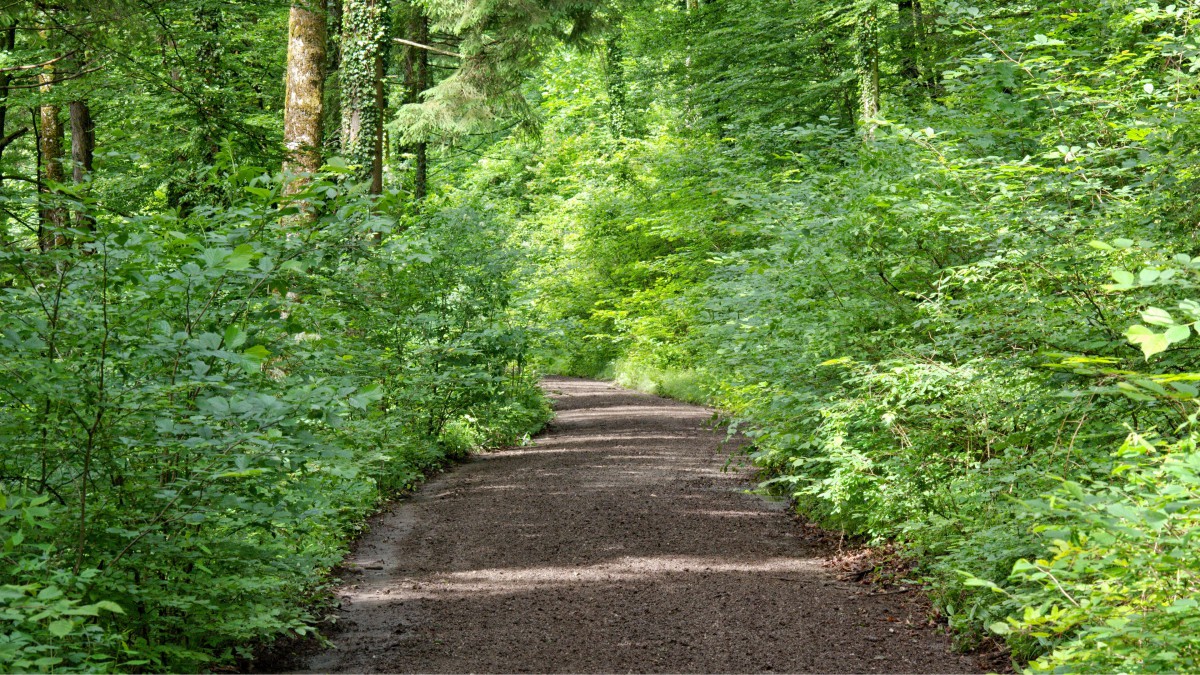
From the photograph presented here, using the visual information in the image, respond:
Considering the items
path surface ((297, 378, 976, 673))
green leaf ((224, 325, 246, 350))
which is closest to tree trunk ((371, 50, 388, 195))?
path surface ((297, 378, 976, 673))

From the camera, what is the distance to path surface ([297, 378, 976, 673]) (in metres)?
4.76

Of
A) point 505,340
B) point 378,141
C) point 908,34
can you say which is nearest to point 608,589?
point 505,340

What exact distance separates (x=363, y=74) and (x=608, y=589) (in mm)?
7809

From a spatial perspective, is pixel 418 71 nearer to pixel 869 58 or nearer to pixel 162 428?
pixel 869 58

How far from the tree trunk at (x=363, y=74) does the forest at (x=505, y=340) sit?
0.05 m

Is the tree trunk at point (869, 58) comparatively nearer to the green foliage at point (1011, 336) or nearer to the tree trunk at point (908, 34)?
the tree trunk at point (908, 34)

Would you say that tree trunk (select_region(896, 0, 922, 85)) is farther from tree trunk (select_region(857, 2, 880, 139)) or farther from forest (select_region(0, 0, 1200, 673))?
forest (select_region(0, 0, 1200, 673))

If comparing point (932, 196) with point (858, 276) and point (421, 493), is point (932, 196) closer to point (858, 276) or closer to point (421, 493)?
point (858, 276)

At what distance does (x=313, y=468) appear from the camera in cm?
619

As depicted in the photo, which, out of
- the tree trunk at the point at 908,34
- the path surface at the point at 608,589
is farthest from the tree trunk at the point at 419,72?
the path surface at the point at 608,589

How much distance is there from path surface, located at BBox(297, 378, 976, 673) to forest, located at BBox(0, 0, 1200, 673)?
1.26ft

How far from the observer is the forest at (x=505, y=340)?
3033 mm

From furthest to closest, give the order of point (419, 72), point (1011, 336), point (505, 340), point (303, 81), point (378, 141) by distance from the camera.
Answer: point (419, 72) → point (505, 340) → point (378, 141) → point (303, 81) → point (1011, 336)

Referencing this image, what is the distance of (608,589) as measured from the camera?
594 centimetres
